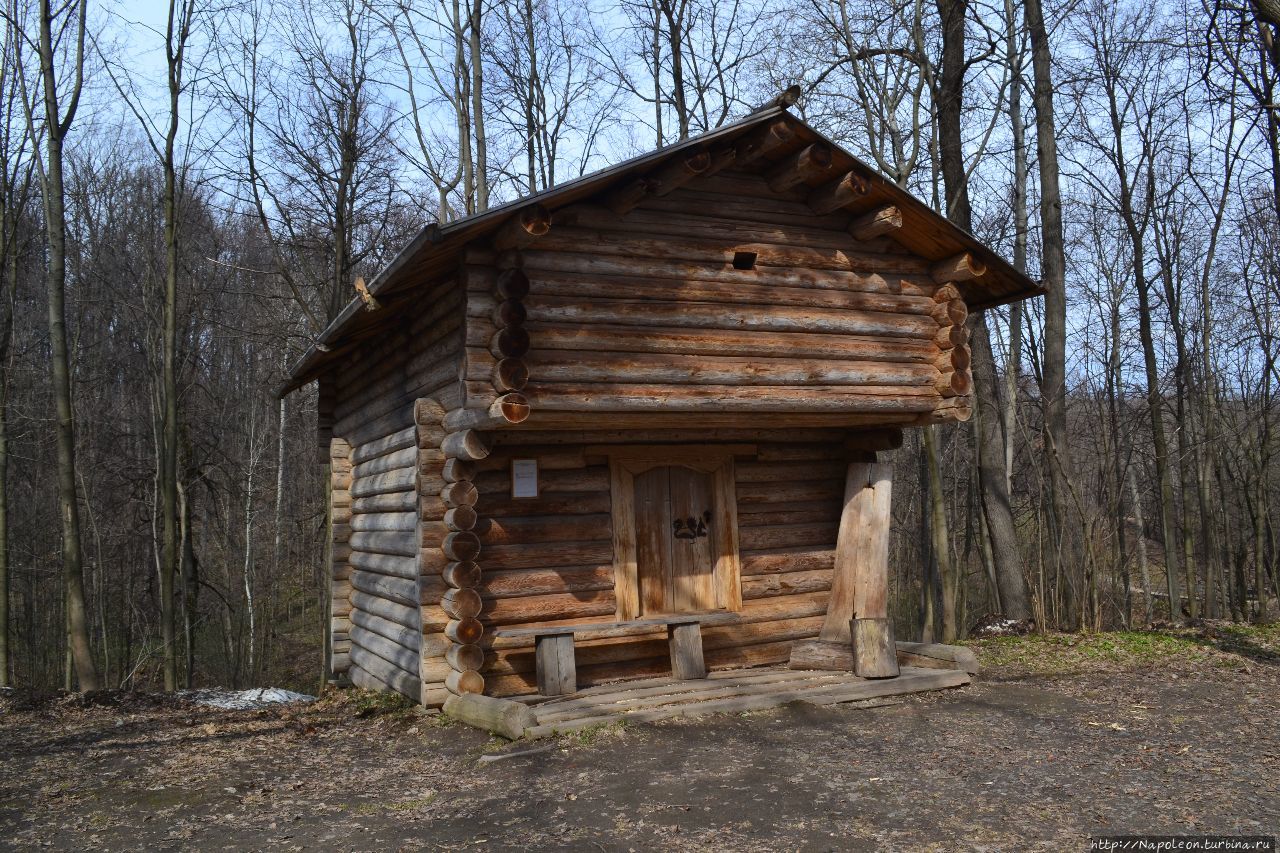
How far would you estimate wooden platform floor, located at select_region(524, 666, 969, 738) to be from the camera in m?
8.29

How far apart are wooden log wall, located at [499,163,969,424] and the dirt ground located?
299 cm

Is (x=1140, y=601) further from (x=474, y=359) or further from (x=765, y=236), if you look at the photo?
(x=474, y=359)

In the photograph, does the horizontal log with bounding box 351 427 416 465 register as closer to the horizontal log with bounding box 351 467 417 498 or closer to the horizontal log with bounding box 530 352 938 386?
the horizontal log with bounding box 351 467 417 498

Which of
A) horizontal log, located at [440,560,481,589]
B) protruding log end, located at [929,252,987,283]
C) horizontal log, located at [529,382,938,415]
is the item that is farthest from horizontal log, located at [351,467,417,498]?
protruding log end, located at [929,252,987,283]

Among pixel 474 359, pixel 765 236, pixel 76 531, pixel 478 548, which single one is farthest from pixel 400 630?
pixel 765 236

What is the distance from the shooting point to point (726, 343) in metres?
9.09

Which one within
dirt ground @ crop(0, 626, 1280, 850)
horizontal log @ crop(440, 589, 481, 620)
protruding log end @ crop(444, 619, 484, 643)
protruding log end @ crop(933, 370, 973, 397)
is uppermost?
protruding log end @ crop(933, 370, 973, 397)

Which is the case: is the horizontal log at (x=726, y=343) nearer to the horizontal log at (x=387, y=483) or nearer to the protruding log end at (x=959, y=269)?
the protruding log end at (x=959, y=269)

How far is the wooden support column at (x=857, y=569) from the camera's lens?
1050 centimetres

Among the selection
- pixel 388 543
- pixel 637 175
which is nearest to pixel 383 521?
pixel 388 543

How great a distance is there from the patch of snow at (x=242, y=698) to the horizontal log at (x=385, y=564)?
178 centimetres

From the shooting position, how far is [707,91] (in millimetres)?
21359

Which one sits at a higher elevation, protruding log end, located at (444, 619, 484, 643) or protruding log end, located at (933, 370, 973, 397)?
protruding log end, located at (933, 370, 973, 397)

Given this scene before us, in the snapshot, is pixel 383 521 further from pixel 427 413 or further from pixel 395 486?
pixel 427 413
